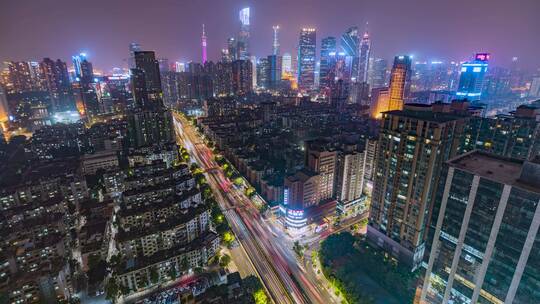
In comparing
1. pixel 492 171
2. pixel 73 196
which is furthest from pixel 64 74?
pixel 492 171

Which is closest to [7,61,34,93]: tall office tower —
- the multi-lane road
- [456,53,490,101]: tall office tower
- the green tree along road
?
the multi-lane road

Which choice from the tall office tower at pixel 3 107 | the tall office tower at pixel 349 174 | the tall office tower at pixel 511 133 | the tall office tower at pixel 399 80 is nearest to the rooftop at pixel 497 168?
the tall office tower at pixel 349 174

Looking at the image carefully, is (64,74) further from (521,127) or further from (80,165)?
(521,127)

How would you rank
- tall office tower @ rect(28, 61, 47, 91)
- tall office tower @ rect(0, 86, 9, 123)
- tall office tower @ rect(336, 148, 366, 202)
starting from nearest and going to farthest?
tall office tower @ rect(336, 148, 366, 202) < tall office tower @ rect(0, 86, 9, 123) < tall office tower @ rect(28, 61, 47, 91)

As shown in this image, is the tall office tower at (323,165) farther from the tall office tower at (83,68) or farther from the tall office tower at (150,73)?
the tall office tower at (83,68)

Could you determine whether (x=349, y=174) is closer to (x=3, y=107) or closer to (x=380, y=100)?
(x=380, y=100)

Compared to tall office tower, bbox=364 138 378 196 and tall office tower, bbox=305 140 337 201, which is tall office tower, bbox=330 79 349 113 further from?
tall office tower, bbox=305 140 337 201

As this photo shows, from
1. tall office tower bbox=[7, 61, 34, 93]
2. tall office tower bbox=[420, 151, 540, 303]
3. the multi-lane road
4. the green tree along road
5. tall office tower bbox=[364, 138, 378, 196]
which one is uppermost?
tall office tower bbox=[7, 61, 34, 93]
